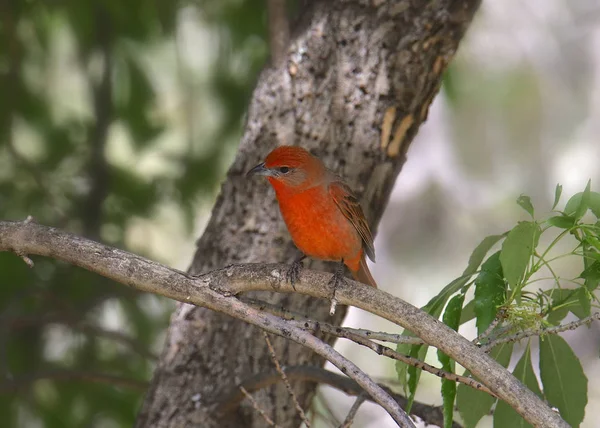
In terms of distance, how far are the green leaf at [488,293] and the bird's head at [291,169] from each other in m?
1.42

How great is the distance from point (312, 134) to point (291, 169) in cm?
34

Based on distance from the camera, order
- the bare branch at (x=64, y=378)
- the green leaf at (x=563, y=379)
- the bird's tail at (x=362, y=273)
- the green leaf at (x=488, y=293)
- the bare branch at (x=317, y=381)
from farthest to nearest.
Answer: the bird's tail at (x=362, y=273)
the bare branch at (x=64, y=378)
the bare branch at (x=317, y=381)
the green leaf at (x=563, y=379)
the green leaf at (x=488, y=293)

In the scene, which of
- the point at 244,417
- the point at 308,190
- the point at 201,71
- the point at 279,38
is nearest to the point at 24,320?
the point at 244,417

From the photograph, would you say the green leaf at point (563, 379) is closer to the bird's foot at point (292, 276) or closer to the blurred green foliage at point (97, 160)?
the bird's foot at point (292, 276)

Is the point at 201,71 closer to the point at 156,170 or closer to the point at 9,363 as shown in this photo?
the point at 156,170

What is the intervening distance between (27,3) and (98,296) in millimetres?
1813

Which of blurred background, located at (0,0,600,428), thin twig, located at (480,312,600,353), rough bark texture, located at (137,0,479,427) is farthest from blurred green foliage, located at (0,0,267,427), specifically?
thin twig, located at (480,312,600,353)

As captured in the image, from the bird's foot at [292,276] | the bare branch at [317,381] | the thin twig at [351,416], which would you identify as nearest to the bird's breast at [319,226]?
the bare branch at [317,381]

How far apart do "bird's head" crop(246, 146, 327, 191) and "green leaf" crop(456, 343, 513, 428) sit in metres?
1.34

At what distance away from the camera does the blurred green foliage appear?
200 inches

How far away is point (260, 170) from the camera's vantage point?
12.7ft

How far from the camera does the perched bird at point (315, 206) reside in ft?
12.4

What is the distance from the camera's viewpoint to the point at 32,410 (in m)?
4.81

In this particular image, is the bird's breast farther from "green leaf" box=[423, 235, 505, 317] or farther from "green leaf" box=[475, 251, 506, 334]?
"green leaf" box=[475, 251, 506, 334]
